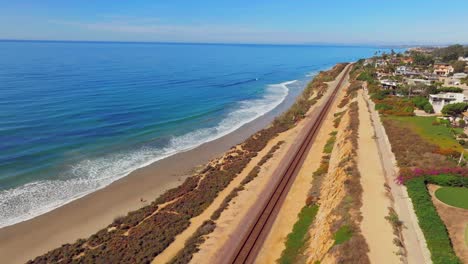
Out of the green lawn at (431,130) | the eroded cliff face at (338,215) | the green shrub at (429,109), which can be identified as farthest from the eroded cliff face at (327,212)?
the green shrub at (429,109)

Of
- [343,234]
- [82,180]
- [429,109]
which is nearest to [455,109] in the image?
[429,109]

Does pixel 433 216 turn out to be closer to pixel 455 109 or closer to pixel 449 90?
pixel 455 109

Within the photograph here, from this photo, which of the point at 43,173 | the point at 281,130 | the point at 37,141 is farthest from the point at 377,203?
the point at 37,141

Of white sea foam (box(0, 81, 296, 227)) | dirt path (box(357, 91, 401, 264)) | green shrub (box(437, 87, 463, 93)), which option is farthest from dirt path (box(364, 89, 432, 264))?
green shrub (box(437, 87, 463, 93))

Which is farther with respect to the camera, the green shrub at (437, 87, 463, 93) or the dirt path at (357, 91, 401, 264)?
the green shrub at (437, 87, 463, 93)

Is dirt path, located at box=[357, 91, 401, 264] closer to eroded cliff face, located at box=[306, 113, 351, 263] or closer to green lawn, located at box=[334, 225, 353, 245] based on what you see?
green lawn, located at box=[334, 225, 353, 245]

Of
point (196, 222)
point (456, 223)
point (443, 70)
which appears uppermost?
point (443, 70)
